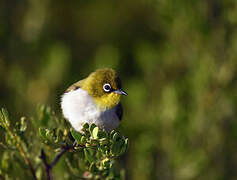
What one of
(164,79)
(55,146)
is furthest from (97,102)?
(164,79)

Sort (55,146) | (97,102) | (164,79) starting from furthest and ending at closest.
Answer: (164,79)
(97,102)
(55,146)

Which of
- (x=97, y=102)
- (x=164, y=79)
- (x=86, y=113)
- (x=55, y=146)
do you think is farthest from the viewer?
(x=164, y=79)

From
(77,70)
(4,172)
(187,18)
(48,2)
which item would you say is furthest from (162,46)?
(4,172)

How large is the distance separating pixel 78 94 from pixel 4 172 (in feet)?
2.98

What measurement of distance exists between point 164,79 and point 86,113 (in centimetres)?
244

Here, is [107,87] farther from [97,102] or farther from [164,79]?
[164,79]

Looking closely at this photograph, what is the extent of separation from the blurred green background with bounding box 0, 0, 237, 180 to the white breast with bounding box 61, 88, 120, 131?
1.44 meters

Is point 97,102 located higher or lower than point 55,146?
higher

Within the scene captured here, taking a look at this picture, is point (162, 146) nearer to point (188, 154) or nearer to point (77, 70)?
point (188, 154)

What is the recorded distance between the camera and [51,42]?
242 inches

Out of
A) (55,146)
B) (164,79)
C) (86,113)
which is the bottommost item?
(164,79)

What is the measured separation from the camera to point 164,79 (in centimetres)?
570

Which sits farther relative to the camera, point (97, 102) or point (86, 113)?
point (97, 102)

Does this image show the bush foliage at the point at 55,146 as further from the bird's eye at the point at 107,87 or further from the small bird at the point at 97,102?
the bird's eye at the point at 107,87
